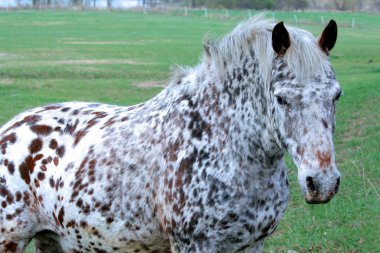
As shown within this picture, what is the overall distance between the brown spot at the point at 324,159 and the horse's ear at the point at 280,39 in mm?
608

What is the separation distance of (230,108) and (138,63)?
2309cm

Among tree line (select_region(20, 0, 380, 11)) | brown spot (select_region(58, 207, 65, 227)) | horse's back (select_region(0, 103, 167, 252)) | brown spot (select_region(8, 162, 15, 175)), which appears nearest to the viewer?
horse's back (select_region(0, 103, 167, 252))

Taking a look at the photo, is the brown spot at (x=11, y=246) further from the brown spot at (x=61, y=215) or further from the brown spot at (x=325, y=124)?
the brown spot at (x=325, y=124)

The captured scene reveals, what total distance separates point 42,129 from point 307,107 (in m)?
1.89

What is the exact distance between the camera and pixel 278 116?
3.62 meters

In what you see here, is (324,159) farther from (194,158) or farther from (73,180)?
(73,180)

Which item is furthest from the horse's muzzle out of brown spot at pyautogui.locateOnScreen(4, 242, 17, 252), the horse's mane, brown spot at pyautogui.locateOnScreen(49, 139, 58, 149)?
brown spot at pyautogui.locateOnScreen(4, 242, 17, 252)

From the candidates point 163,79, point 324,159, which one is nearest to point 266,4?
point 163,79

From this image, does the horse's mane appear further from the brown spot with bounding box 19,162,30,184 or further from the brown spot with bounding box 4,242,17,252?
the brown spot with bounding box 4,242,17,252

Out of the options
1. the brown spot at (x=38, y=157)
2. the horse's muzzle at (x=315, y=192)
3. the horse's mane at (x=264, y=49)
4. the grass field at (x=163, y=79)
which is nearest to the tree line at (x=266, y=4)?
the grass field at (x=163, y=79)

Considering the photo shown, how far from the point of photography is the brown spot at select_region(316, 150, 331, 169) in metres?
3.41

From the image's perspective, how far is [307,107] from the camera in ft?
11.4

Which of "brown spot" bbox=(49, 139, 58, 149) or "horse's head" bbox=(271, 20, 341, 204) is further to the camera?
"brown spot" bbox=(49, 139, 58, 149)

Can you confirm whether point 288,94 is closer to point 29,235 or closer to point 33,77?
point 29,235
